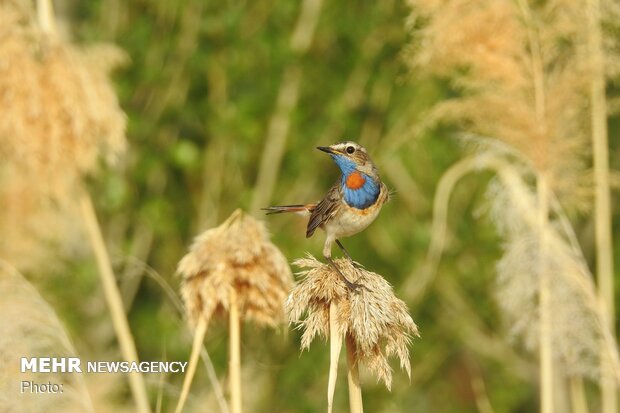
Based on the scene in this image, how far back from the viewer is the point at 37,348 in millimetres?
3135

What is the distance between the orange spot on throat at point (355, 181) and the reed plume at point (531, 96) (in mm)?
790

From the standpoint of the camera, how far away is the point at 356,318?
8.03 feet

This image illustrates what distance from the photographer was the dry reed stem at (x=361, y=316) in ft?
8.05

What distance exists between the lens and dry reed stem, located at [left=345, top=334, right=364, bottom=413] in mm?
2330

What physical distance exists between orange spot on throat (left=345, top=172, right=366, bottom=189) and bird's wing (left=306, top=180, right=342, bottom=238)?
1.4 inches

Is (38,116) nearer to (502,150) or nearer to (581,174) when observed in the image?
(502,150)

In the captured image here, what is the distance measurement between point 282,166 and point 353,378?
4.64 meters

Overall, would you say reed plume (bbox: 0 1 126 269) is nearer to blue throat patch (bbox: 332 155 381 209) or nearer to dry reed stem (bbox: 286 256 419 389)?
blue throat patch (bbox: 332 155 381 209)

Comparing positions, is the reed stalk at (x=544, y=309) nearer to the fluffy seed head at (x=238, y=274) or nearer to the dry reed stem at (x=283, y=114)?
the fluffy seed head at (x=238, y=274)

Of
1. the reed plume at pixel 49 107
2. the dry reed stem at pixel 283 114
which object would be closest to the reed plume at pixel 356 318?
the reed plume at pixel 49 107

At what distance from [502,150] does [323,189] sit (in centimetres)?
307

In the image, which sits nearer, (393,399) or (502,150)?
(502,150)

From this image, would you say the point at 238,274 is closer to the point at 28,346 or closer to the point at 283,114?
the point at 28,346

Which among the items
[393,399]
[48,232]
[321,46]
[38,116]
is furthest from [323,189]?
[38,116]
